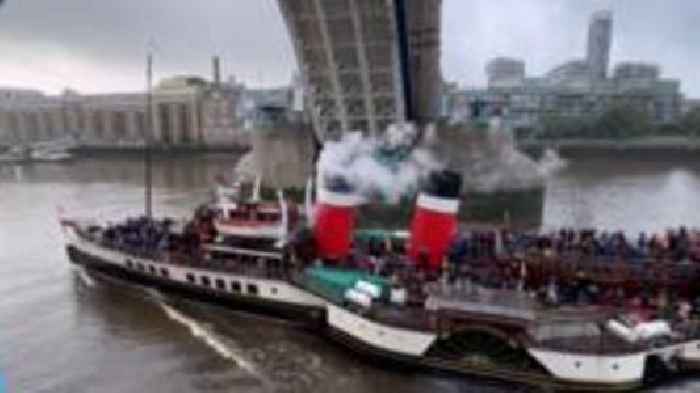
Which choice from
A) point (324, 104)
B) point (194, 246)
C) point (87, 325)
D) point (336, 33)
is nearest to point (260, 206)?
point (194, 246)

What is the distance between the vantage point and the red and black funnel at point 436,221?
1717cm

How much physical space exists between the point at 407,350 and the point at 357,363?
114 centimetres

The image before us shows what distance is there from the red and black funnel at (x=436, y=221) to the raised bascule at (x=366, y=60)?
12907mm

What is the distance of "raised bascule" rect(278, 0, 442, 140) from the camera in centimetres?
2994

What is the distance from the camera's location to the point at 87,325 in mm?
19094

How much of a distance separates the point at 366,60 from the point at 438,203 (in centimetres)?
1516

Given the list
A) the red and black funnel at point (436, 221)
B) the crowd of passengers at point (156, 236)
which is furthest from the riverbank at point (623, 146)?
the red and black funnel at point (436, 221)

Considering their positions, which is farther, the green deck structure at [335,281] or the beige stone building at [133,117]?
the beige stone building at [133,117]

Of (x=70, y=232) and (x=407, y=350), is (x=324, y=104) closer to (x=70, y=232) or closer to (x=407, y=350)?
(x=70, y=232)

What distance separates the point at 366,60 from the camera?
3139 centimetres

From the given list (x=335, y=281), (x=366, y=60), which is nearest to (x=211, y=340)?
(x=335, y=281)

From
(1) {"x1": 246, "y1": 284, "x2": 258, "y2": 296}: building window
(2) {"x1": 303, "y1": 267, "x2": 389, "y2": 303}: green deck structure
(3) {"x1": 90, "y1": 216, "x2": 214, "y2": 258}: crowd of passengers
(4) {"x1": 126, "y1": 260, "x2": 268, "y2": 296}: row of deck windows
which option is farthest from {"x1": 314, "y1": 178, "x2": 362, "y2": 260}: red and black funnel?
(3) {"x1": 90, "y1": 216, "x2": 214, "y2": 258}: crowd of passengers

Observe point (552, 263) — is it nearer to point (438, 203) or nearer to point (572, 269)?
point (572, 269)

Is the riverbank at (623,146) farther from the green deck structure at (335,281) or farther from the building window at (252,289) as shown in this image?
the green deck structure at (335,281)
